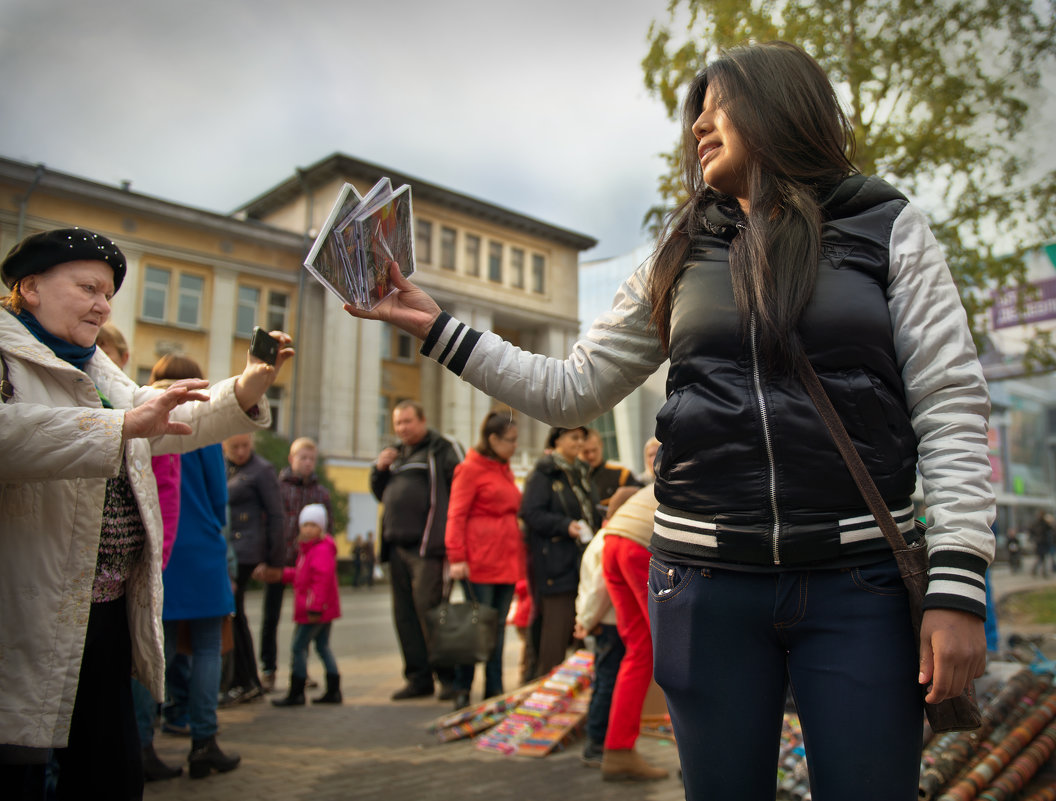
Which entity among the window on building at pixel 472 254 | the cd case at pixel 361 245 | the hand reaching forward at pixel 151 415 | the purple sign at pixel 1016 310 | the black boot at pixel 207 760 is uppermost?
the window on building at pixel 472 254

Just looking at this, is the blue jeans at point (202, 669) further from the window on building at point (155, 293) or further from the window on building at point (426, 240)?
the window on building at point (426, 240)

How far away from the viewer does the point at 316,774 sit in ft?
13.8

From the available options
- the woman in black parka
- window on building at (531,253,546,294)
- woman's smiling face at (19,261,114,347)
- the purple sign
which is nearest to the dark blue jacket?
woman's smiling face at (19,261,114,347)

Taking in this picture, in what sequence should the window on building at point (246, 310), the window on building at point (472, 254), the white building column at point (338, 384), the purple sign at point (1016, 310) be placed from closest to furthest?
→ the purple sign at point (1016, 310) → the window on building at point (246, 310) → the white building column at point (338, 384) → the window on building at point (472, 254)

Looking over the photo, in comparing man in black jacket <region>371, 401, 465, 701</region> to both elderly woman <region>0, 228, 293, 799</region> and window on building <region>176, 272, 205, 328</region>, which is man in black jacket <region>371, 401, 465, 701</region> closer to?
elderly woman <region>0, 228, 293, 799</region>

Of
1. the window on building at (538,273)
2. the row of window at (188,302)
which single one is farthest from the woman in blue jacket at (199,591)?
the window on building at (538,273)

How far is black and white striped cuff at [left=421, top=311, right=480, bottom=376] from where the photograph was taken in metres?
1.89

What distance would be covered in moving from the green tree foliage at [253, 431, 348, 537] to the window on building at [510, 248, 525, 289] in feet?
44.1

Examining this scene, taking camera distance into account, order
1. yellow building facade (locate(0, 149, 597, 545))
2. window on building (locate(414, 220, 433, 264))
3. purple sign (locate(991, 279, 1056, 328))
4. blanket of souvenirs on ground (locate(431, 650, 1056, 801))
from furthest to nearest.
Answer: window on building (locate(414, 220, 433, 264))
yellow building facade (locate(0, 149, 597, 545))
purple sign (locate(991, 279, 1056, 328))
blanket of souvenirs on ground (locate(431, 650, 1056, 801))

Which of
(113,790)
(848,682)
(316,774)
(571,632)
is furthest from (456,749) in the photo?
(848,682)

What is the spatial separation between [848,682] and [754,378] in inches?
23.6

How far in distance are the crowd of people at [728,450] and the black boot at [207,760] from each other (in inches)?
74.2

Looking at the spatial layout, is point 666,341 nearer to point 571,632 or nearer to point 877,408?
point 877,408

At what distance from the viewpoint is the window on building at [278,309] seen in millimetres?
31250
